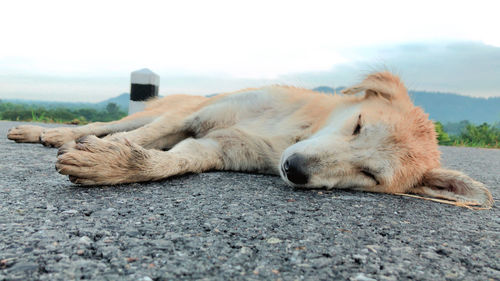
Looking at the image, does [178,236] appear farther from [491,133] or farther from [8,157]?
[491,133]

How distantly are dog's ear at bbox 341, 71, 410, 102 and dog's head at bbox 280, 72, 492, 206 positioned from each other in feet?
0.69

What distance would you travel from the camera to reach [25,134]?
3998 millimetres

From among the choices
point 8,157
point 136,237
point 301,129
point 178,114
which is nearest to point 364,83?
point 301,129

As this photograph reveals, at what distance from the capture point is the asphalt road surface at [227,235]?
3.84 ft

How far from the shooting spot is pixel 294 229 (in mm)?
1578

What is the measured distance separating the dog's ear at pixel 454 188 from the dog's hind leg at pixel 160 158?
1.14 metres

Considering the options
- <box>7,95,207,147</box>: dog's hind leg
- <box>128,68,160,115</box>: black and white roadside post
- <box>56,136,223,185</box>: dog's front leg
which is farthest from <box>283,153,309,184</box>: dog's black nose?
<box>128,68,160,115</box>: black and white roadside post

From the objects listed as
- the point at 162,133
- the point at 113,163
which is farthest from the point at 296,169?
the point at 162,133

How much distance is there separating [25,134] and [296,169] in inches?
129

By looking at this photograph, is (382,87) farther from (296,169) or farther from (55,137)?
(55,137)

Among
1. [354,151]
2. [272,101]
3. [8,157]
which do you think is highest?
[272,101]

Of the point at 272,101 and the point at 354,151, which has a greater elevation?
the point at 272,101

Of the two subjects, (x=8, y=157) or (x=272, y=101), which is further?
(x=272, y=101)

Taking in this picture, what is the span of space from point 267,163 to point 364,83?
110 cm
